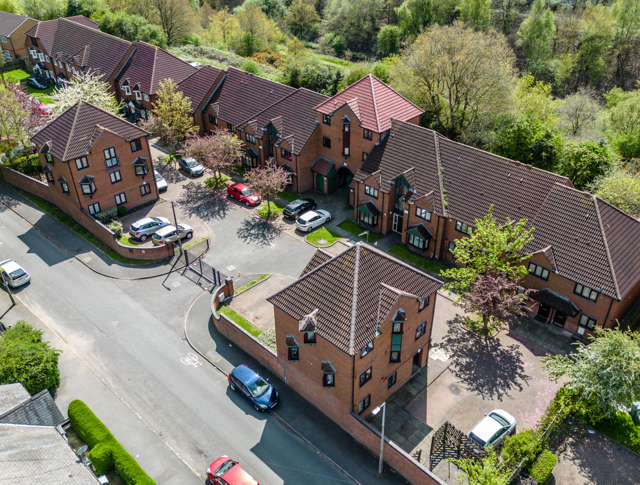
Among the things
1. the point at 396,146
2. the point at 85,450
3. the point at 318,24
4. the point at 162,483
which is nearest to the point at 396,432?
the point at 162,483

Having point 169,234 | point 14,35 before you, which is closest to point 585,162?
point 169,234

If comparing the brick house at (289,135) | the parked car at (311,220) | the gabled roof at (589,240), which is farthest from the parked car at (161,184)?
the gabled roof at (589,240)

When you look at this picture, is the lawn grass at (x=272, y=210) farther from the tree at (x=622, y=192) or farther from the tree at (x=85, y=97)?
the tree at (x=622, y=192)

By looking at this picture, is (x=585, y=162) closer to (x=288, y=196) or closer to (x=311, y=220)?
(x=311, y=220)

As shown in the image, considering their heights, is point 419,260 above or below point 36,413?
below

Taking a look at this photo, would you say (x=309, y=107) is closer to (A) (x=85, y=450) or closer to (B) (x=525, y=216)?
(B) (x=525, y=216)

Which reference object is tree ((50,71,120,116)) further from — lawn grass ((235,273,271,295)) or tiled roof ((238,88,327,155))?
lawn grass ((235,273,271,295))

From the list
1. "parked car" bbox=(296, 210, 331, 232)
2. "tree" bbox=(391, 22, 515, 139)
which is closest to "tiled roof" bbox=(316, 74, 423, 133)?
"tree" bbox=(391, 22, 515, 139)
